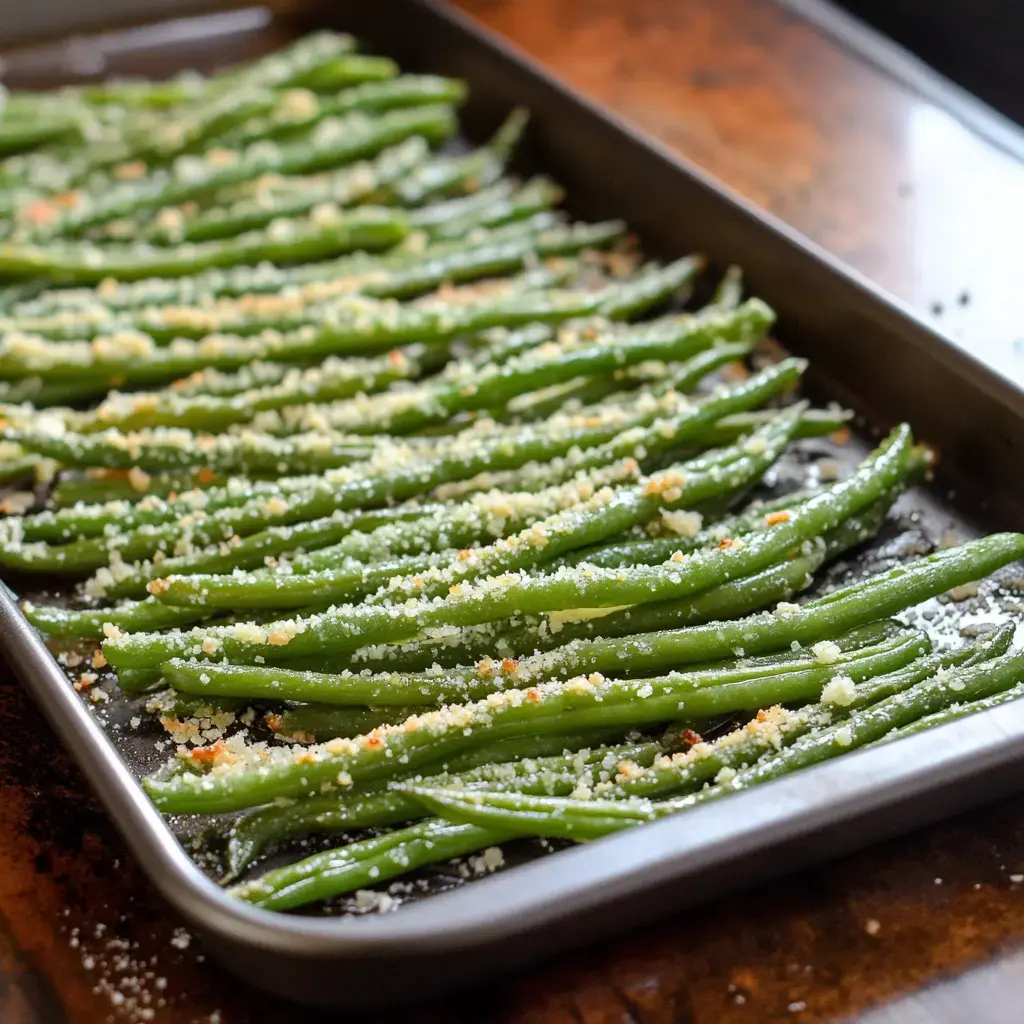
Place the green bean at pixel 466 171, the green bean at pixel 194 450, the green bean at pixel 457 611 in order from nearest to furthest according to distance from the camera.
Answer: the green bean at pixel 457 611 → the green bean at pixel 194 450 → the green bean at pixel 466 171

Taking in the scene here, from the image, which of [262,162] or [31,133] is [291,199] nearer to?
[262,162]

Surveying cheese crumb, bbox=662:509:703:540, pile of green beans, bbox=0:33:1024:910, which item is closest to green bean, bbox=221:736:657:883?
pile of green beans, bbox=0:33:1024:910

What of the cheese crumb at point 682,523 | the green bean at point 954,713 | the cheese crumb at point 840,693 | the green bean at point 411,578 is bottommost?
the green bean at point 411,578

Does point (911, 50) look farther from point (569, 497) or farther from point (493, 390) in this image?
point (569, 497)

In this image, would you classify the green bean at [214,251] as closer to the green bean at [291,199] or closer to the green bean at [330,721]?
the green bean at [291,199]

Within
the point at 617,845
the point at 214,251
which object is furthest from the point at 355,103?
the point at 617,845

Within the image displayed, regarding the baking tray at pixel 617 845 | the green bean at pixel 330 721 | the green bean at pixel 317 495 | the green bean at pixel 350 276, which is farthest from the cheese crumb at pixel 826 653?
the green bean at pixel 350 276

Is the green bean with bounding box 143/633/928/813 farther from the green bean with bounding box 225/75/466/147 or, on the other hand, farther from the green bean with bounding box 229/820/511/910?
the green bean with bounding box 225/75/466/147

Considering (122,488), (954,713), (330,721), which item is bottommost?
(122,488)
